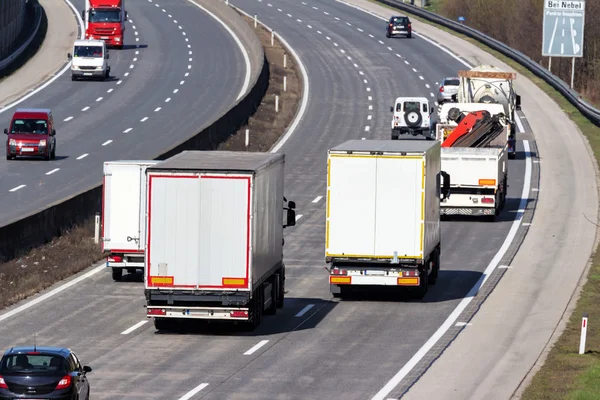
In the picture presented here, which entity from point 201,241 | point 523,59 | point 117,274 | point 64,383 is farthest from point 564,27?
point 64,383

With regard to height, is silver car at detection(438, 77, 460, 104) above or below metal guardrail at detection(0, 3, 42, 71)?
below

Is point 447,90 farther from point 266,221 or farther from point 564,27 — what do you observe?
point 266,221

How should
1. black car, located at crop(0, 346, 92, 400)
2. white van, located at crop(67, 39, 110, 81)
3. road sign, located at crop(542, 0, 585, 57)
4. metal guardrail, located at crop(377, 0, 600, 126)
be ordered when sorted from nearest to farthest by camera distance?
black car, located at crop(0, 346, 92, 400) < metal guardrail, located at crop(377, 0, 600, 126) < road sign, located at crop(542, 0, 585, 57) < white van, located at crop(67, 39, 110, 81)

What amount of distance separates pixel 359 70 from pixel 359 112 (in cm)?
1517

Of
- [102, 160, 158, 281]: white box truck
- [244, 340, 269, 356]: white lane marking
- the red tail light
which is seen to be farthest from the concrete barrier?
the red tail light

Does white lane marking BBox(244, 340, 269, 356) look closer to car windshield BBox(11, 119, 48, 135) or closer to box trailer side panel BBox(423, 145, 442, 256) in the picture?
box trailer side panel BBox(423, 145, 442, 256)

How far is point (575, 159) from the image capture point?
192 feet

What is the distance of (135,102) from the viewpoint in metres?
73.2

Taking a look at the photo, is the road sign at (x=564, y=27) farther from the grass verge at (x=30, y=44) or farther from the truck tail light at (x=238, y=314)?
the truck tail light at (x=238, y=314)

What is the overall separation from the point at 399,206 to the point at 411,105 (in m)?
34.6

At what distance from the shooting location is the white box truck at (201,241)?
26.1m

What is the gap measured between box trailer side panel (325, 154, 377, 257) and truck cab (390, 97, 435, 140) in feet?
105

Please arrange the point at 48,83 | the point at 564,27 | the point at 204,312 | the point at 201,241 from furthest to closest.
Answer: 1. the point at 48,83
2. the point at 564,27
3. the point at 204,312
4. the point at 201,241

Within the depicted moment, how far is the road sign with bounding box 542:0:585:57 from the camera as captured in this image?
7581 centimetres
